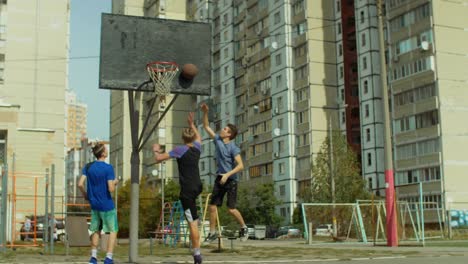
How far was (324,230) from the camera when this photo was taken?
40.0 metres

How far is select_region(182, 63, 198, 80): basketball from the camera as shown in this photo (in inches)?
580

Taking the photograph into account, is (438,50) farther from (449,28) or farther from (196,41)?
(196,41)

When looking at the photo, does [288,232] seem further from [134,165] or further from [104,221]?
[104,221]

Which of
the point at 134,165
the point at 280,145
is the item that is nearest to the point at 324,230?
the point at 134,165

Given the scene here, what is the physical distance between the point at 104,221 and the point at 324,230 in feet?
98.8

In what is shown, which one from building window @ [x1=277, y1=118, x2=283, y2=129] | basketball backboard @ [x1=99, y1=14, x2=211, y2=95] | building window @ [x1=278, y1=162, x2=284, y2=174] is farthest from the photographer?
building window @ [x1=277, y1=118, x2=283, y2=129]

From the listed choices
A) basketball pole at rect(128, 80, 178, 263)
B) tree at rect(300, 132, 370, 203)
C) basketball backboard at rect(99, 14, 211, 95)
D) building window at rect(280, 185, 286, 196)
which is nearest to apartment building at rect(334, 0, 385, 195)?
tree at rect(300, 132, 370, 203)

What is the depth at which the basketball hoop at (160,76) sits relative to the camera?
1431 cm

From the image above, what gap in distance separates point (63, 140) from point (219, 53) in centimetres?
3681

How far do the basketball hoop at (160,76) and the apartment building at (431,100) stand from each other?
51.3 meters

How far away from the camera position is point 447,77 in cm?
6506

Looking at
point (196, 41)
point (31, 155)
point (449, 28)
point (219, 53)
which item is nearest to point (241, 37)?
point (219, 53)

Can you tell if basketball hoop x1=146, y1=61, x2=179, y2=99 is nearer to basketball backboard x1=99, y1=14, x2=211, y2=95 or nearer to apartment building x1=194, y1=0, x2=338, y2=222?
basketball backboard x1=99, y1=14, x2=211, y2=95

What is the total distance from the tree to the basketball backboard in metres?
48.5
